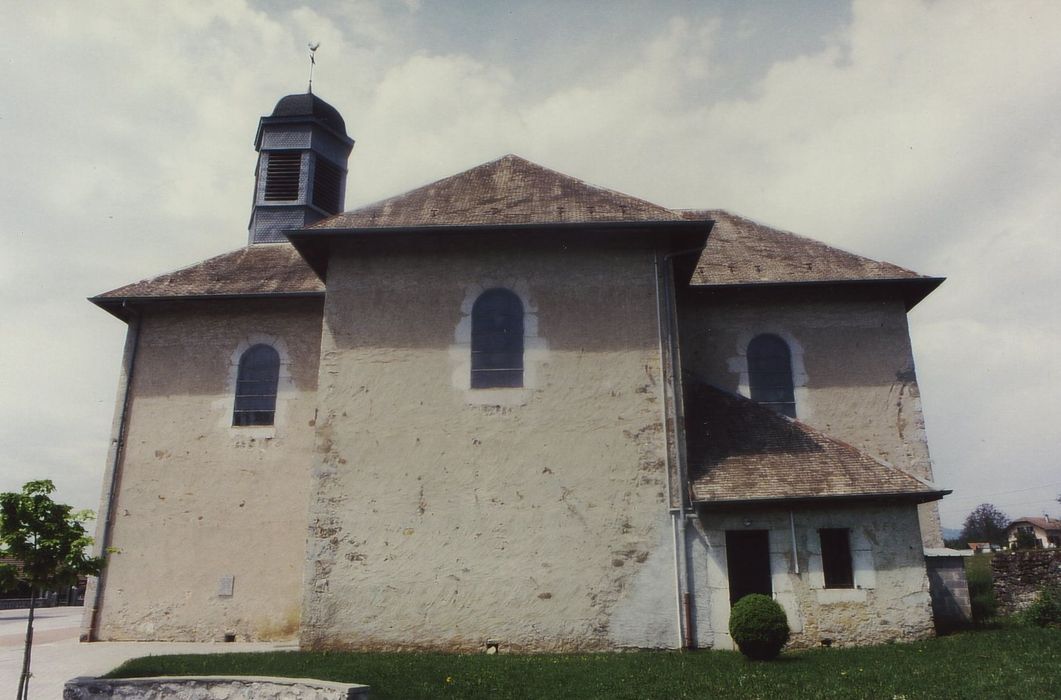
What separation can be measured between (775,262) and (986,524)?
66874mm

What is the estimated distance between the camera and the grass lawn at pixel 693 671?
7410 millimetres

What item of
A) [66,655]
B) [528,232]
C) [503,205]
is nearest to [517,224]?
[528,232]

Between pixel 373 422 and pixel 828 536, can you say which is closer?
pixel 828 536

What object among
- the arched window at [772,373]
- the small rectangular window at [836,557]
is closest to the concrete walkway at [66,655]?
the small rectangular window at [836,557]

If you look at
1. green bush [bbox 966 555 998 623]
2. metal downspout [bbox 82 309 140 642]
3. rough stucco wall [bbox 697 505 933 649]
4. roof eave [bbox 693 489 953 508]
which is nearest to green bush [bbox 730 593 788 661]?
rough stucco wall [bbox 697 505 933 649]

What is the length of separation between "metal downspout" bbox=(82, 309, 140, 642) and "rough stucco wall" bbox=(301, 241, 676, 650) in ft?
16.1

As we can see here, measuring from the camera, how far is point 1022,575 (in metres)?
12.5

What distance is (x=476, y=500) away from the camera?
36.5ft

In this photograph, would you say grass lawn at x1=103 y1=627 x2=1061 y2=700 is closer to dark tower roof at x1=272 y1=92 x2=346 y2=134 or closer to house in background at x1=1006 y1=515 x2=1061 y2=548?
dark tower roof at x1=272 y1=92 x2=346 y2=134

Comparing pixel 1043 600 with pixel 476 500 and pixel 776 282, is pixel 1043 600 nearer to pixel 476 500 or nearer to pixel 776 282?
pixel 776 282

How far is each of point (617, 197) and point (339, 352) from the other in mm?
5518

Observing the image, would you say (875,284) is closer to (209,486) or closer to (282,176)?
(209,486)

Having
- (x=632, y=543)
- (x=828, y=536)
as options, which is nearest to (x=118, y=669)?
(x=632, y=543)

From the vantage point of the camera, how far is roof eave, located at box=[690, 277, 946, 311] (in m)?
13.6
